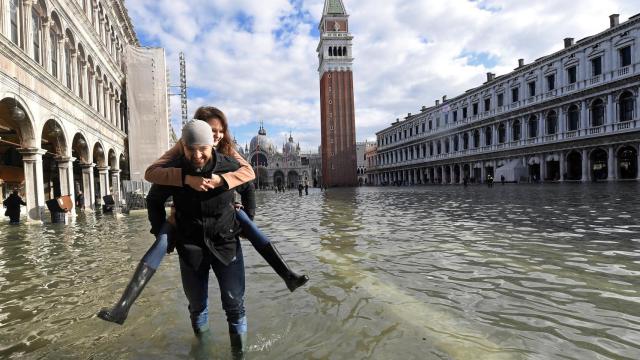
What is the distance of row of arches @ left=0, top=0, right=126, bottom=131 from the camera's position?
1247 centimetres

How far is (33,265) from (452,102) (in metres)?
54.4

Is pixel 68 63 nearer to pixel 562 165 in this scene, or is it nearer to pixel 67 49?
pixel 67 49

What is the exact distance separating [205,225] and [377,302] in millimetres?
2061

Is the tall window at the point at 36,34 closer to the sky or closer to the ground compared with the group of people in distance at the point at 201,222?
closer to the sky

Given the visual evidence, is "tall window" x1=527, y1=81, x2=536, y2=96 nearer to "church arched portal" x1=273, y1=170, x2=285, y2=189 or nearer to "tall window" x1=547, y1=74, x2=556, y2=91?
"tall window" x1=547, y1=74, x2=556, y2=91

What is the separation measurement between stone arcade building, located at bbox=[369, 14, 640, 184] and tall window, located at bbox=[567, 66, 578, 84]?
0.02m

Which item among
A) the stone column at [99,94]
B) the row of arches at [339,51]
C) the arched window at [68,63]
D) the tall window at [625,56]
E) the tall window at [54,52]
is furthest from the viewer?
the row of arches at [339,51]

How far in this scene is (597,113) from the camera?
33.8 metres

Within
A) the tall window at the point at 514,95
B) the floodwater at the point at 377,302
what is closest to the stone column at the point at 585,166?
the tall window at the point at 514,95

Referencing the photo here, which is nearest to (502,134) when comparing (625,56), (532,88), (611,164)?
(532,88)

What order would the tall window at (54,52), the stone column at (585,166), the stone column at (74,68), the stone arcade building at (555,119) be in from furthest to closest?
the stone column at (585,166), the stone arcade building at (555,119), the stone column at (74,68), the tall window at (54,52)

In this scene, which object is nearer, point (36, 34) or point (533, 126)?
point (36, 34)

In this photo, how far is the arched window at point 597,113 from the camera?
33.4 m

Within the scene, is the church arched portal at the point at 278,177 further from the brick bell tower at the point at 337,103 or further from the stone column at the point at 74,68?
the stone column at the point at 74,68
